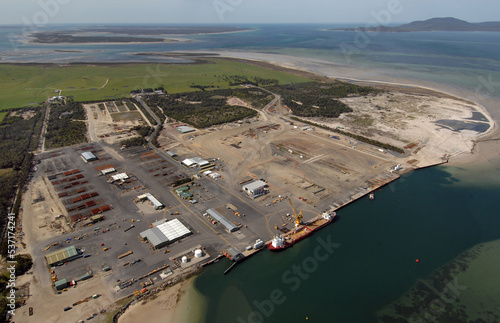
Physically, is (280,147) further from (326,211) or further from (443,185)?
(443,185)

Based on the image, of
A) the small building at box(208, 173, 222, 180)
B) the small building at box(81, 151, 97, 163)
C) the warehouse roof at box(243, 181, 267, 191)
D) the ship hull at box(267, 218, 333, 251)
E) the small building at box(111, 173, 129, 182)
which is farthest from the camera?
the small building at box(81, 151, 97, 163)

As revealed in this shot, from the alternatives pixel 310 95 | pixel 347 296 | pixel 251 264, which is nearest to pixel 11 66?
pixel 310 95

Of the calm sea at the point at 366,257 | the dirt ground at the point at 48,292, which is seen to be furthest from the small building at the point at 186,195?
the dirt ground at the point at 48,292

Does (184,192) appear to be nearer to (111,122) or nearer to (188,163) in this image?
(188,163)

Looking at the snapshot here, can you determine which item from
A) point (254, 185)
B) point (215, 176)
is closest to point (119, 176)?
point (215, 176)

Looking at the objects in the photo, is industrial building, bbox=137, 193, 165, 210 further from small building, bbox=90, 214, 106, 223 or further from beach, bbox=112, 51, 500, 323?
beach, bbox=112, 51, 500, 323

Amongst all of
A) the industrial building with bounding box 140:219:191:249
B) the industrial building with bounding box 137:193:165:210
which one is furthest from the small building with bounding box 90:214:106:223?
the industrial building with bounding box 140:219:191:249

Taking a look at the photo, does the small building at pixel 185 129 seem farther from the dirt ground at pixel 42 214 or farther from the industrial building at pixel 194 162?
the dirt ground at pixel 42 214
